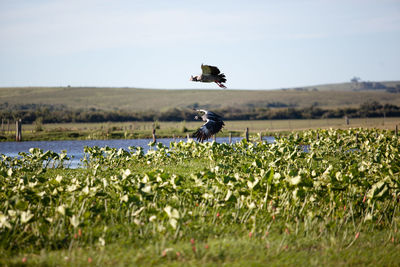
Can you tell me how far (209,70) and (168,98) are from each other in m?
140

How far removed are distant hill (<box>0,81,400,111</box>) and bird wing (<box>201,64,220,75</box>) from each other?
11537cm

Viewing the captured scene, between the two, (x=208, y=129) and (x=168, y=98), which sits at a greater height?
(x=168, y=98)

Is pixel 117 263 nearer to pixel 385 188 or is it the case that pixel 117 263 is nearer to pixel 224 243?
pixel 224 243

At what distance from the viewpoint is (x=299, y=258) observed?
769cm

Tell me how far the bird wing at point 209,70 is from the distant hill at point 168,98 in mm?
115369

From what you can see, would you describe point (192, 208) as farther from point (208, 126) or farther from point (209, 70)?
point (208, 126)

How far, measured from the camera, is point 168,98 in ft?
501

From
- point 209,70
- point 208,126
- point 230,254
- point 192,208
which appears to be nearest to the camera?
point 230,254

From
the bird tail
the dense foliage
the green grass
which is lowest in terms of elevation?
the green grass

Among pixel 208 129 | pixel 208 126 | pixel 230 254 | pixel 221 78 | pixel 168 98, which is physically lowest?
pixel 230 254

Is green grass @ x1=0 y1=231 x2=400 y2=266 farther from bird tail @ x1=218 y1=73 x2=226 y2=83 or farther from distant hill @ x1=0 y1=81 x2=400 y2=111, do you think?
distant hill @ x1=0 y1=81 x2=400 y2=111

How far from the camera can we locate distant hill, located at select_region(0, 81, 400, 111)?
134m

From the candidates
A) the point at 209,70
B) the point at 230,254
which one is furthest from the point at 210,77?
the point at 230,254

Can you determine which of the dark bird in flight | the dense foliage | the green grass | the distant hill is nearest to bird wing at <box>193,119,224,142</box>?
the dark bird in flight
